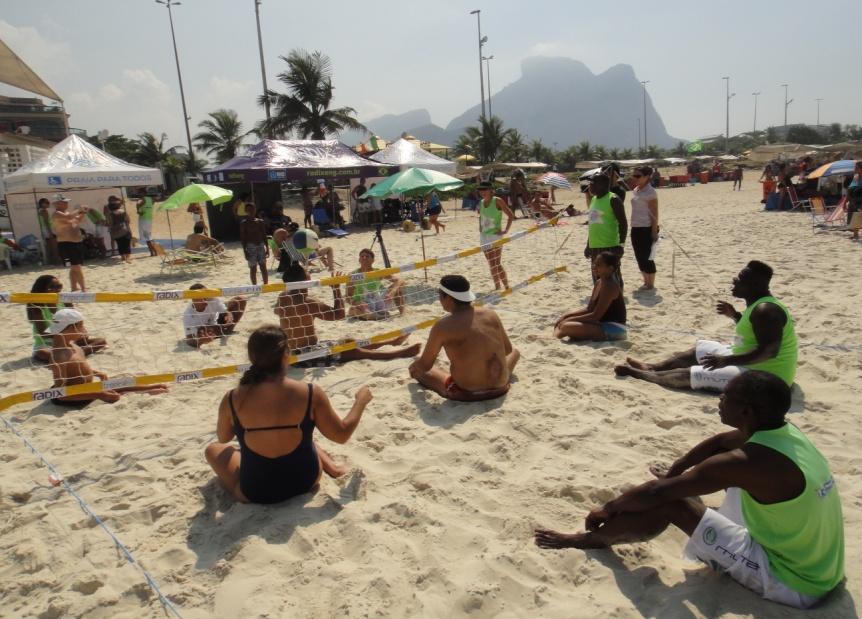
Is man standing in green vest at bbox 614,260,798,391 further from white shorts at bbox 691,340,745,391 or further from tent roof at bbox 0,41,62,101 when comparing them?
tent roof at bbox 0,41,62,101

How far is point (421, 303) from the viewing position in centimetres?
741

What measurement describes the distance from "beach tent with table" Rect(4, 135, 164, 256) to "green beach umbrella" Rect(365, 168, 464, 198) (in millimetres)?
6902

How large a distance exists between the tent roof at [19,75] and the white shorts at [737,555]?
26.9 meters

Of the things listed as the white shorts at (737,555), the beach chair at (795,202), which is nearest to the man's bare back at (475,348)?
the white shorts at (737,555)

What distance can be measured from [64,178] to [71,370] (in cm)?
946

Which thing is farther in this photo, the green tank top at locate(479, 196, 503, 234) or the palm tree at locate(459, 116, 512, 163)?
the palm tree at locate(459, 116, 512, 163)

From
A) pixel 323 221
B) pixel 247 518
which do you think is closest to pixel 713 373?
pixel 247 518

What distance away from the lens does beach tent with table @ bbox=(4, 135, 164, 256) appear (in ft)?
39.5

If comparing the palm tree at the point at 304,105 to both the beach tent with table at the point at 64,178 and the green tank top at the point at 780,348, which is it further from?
the green tank top at the point at 780,348

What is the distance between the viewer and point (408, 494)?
2920 millimetres

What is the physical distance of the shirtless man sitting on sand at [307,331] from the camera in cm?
514

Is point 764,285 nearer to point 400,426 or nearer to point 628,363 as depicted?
point 628,363

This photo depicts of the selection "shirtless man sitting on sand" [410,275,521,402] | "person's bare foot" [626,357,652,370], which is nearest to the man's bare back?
"shirtless man sitting on sand" [410,275,521,402]

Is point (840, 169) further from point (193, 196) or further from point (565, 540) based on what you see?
point (565, 540)
